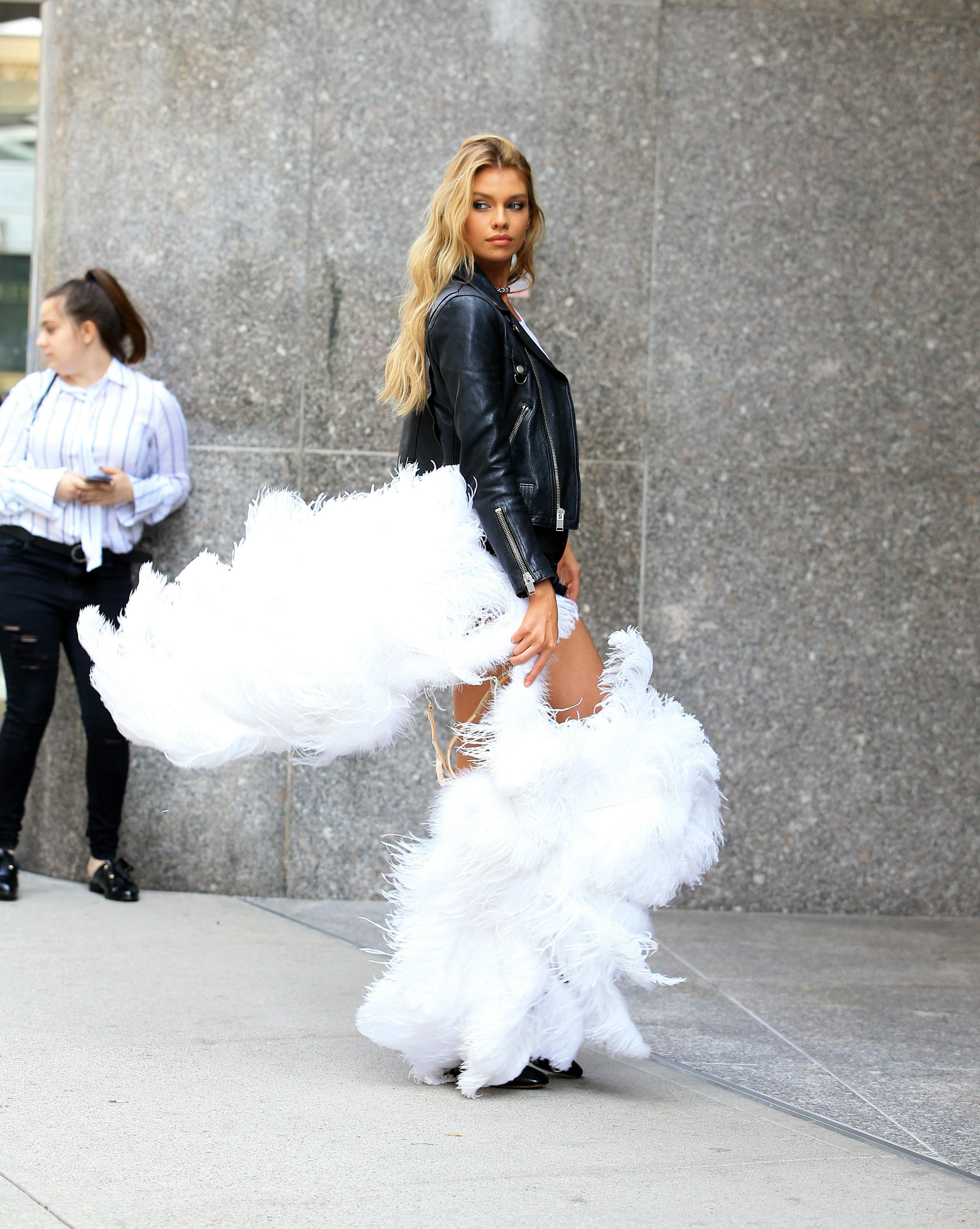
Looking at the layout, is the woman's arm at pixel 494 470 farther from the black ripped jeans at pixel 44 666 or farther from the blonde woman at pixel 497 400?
the black ripped jeans at pixel 44 666

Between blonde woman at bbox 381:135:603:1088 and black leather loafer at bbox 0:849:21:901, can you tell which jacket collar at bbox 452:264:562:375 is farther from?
black leather loafer at bbox 0:849:21:901

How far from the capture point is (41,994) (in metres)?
3.65

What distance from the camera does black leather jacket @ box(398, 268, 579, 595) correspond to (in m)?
2.99

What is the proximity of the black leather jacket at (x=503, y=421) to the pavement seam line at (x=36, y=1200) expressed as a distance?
4.81 ft

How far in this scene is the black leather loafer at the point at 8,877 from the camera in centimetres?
473

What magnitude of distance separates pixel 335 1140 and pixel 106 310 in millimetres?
3097

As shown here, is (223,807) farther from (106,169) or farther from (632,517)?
(106,169)

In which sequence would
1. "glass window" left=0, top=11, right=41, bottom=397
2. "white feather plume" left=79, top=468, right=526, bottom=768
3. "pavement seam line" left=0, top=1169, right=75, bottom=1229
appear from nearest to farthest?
"pavement seam line" left=0, top=1169, right=75, bottom=1229 < "white feather plume" left=79, top=468, right=526, bottom=768 < "glass window" left=0, top=11, right=41, bottom=397

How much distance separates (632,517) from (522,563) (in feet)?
7.12

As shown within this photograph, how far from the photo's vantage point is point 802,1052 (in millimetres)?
3533

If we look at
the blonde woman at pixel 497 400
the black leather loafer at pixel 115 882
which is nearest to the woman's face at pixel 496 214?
the blonde woman at pixel 497 400

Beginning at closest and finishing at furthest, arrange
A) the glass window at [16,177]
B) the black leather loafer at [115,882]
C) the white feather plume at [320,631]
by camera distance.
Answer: the white feather plume at [320,631] < the black leather loafer at [115,882] < the glass window at [16,177]

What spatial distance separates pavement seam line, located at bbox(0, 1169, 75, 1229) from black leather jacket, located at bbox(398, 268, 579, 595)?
1.47 metres

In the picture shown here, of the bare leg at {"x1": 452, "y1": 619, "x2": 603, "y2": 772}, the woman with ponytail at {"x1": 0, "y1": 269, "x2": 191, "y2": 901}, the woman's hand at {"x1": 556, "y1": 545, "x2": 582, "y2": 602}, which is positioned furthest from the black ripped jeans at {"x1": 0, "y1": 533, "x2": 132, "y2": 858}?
the bare leg at {"x1": 452, "y1": 619, "x2": 603, "y2": 772}
